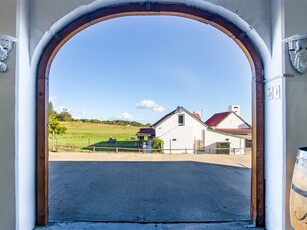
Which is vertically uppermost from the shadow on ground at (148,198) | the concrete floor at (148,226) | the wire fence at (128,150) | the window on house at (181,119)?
the window on house at (181,119)

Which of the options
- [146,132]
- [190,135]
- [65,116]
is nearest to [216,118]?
[190,135]

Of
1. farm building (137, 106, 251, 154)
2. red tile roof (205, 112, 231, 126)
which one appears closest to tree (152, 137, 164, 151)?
farm building (137, 106, 251, 154)

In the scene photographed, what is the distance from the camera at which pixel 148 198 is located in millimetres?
4141

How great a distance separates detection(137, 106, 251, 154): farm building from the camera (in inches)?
682

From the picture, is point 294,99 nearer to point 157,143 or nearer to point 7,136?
point 7,136

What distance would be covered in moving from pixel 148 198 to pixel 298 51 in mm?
3050

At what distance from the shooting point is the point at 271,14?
2.55m

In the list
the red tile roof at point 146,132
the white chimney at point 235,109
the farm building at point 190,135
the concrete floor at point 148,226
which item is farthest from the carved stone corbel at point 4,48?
the white chimney at point 235,109

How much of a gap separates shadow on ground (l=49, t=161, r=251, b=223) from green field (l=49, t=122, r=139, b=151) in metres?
9.79

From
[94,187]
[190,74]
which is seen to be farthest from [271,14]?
[190,74]

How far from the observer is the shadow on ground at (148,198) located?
10.5 feet

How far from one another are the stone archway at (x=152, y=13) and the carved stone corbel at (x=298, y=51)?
46 cm

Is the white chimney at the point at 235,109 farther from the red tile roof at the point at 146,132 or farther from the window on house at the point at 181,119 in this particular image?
the red tile roof at the point at 146,132

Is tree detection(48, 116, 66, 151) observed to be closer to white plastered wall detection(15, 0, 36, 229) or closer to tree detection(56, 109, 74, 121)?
tree detection(56, 109, 74, 121)
